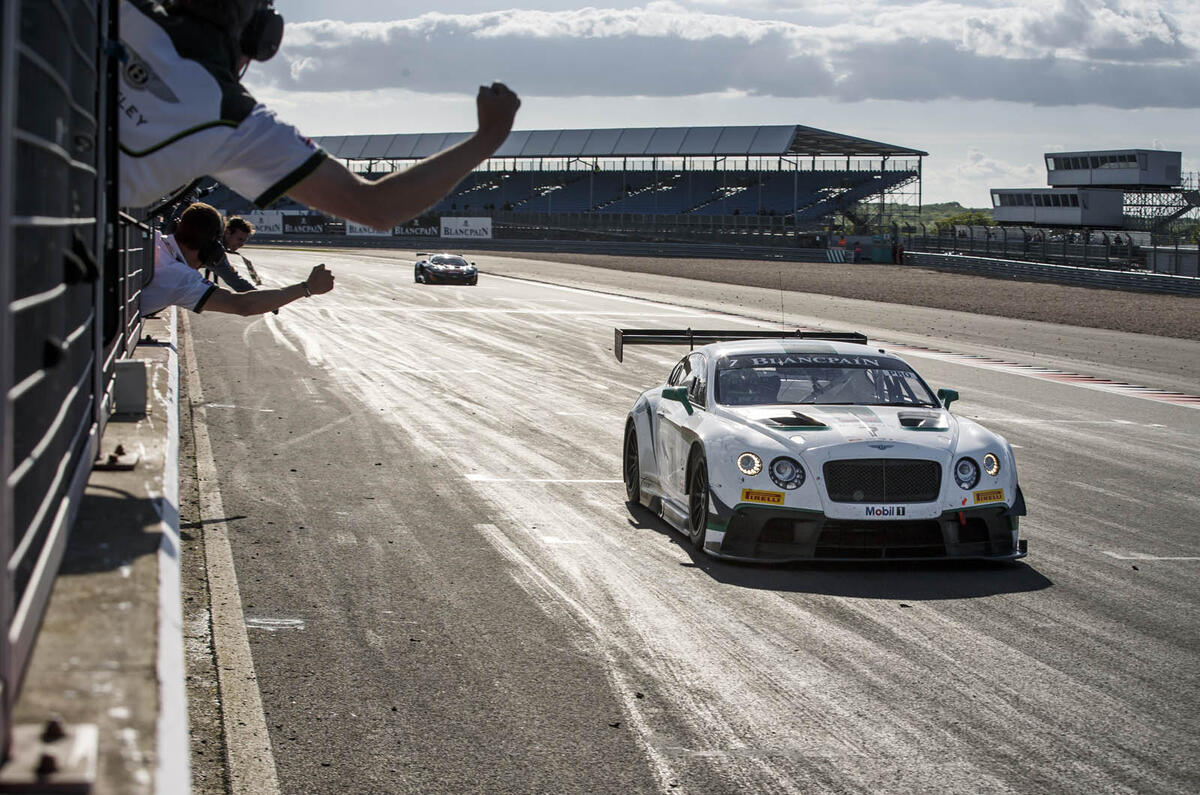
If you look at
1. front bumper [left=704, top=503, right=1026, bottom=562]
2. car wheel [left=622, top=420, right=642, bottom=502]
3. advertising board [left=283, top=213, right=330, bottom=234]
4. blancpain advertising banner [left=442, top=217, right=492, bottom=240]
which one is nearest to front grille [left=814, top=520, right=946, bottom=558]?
front bumper [left=704, top=503, right=1026, bottom=562]

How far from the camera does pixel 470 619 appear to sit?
297 inches

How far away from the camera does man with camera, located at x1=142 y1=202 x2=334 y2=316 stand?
521 cm

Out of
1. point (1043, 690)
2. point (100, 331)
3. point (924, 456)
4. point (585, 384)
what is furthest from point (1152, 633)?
point (585, 384)

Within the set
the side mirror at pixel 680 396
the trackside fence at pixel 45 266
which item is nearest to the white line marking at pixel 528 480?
the side mirror at pixel 680 396

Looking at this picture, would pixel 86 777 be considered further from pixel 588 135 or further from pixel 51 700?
pixel 588 135

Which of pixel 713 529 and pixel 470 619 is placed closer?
pixel 470 619

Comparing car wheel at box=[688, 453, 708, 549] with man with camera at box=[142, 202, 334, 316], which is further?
car wheel at box=[688, 453, 708, 549]

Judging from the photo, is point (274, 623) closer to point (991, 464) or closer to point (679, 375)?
point (991, 464)

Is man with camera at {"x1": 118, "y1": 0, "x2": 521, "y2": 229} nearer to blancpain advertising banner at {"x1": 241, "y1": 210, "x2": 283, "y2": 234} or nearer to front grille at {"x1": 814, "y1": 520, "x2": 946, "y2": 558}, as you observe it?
front grille at {"x1": 814, "y1": 520, "x2": 946, "y2": 558}

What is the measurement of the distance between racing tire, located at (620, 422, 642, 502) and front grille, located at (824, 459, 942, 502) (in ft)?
8.03

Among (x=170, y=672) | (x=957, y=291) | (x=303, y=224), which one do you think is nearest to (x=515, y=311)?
(x=957, y=291)

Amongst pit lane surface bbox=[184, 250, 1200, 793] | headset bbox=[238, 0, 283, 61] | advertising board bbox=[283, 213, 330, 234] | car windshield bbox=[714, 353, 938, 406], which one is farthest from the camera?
advertising board bbox=[283, 213, 330, 234]

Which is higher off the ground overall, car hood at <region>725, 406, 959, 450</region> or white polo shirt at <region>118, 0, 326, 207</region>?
white polo shirt at <region>118, 0, 326, 207</region>

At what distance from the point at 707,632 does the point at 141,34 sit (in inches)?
195
